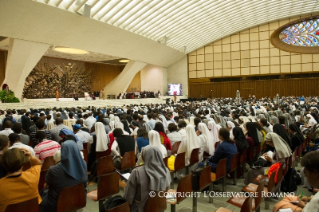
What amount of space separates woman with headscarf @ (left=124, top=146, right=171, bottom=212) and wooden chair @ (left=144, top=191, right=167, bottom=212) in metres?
0.08

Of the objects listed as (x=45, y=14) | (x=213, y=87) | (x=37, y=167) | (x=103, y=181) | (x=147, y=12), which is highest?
(x=147, y=12)

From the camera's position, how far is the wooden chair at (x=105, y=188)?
2.97m

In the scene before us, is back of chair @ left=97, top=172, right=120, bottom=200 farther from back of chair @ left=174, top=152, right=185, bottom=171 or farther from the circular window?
the circular window

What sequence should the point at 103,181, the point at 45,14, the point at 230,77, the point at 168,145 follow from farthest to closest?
the point at 230,77 → the point at 45,14 → the point at 168,145 → the point at 103,181

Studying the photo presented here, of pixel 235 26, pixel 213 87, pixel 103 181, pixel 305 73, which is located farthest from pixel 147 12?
pixel 305 73

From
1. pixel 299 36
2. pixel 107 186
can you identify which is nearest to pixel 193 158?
pixel 107 186

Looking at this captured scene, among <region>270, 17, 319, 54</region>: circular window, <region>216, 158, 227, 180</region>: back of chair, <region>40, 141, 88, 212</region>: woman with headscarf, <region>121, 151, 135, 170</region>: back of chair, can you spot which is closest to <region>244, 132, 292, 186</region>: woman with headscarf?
<region>216, 158, 227, 180</region>: back of chair

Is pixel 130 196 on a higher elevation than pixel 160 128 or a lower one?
lower

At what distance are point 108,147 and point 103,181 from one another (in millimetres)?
2273

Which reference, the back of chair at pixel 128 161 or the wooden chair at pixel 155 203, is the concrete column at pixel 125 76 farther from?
the wooden chair at pixel 155 203

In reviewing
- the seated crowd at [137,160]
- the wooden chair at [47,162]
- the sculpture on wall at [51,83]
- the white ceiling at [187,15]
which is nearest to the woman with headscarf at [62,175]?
the seated crowd at [137,160]

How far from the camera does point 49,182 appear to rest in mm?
2539

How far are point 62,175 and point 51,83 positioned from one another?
73.3 feet

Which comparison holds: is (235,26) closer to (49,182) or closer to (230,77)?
(230,77)
